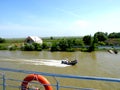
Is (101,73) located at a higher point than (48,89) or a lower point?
lower

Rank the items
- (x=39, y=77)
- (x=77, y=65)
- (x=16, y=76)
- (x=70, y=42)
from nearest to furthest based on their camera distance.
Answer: (x=39, y=77) < (x=16, y=76) < (x=77, y=65) < (x=70, y=42)

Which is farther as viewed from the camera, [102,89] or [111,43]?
[111,43]

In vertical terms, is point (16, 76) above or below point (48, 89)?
below

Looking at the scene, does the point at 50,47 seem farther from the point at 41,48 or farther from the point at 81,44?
the point at 81,44

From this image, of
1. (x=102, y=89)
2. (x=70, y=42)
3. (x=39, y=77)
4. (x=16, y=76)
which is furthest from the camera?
(x=70, y=42)

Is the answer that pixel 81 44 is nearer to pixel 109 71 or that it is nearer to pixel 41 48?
pixel 41 48

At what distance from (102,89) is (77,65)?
7.14 metres

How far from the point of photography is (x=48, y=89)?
242cm

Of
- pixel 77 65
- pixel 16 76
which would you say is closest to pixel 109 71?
pixel 77 65

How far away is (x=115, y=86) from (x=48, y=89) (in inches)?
364

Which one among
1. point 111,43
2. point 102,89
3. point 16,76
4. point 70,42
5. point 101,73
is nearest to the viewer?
point 102,89

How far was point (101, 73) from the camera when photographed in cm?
1442

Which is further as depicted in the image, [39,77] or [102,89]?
[102,89]

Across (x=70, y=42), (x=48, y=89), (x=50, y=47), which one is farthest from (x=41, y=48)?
(x=48, y=89)
